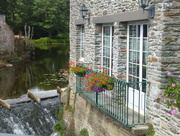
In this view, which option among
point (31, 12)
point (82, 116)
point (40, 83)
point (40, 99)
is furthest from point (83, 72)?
point (31, 12)

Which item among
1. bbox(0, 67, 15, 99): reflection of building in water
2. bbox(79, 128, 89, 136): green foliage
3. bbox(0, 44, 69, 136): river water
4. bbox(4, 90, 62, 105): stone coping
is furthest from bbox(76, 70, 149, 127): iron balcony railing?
bbox(0, 67, 15, 99): reflection of building in water

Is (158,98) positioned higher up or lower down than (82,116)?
higher up

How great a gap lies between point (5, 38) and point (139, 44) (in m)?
26.6

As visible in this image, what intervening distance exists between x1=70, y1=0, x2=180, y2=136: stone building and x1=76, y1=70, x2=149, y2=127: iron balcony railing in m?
0.13

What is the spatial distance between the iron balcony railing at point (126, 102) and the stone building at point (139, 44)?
134mm

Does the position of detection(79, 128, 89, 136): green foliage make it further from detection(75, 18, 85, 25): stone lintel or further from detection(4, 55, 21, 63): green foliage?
detection(4, 55, 21, 63): green foliage

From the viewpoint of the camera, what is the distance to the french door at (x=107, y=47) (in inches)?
315

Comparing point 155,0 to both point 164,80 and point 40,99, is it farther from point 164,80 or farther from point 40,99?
point 40,99

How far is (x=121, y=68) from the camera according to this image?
7223mm

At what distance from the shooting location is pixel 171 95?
16.7ft

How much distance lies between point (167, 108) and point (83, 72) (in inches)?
172

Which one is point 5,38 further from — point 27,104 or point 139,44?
point 139,44

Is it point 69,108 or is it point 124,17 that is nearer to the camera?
point 124,17

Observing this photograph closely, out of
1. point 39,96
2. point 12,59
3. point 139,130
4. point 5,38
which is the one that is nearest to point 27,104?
point 39,96
